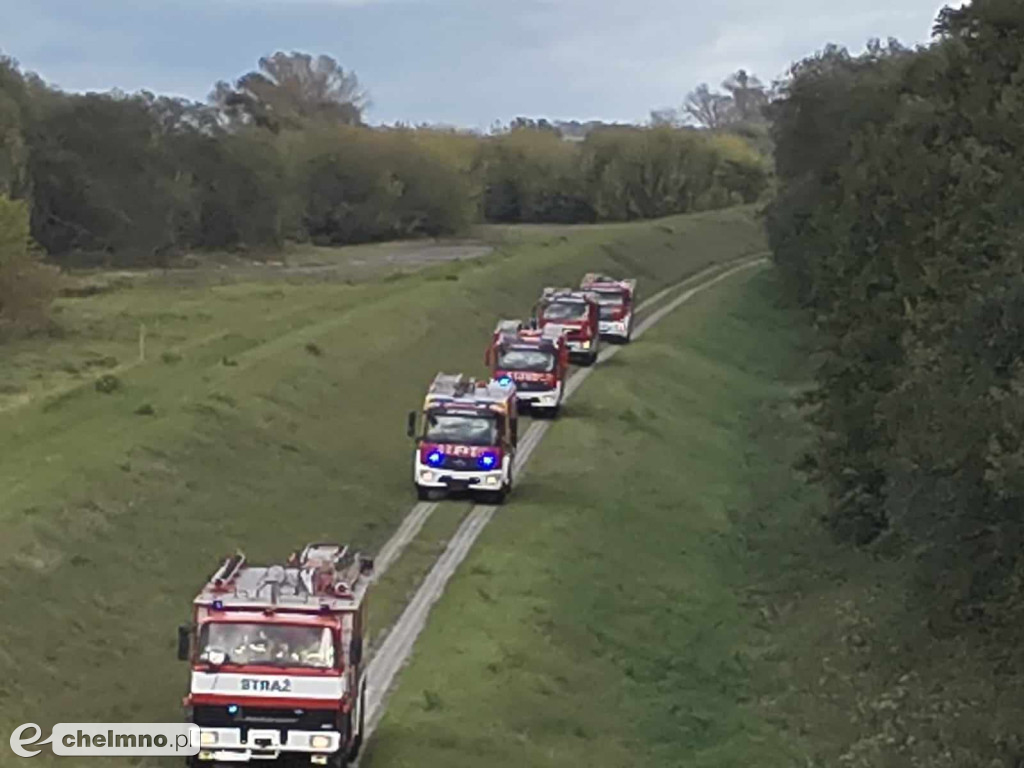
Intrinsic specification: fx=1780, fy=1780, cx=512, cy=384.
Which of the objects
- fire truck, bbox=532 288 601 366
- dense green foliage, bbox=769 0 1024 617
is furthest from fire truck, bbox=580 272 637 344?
dense green foliage, bbox=769 0 1024 617

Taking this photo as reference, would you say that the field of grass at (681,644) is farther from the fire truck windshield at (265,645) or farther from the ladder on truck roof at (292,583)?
the fire truck windshield at (265,645)

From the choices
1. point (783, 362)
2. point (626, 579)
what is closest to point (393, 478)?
point (626, 579)

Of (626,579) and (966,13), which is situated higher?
(966,13)

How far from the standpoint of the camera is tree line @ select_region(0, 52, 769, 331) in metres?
116

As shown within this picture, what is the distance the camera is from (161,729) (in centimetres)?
2564

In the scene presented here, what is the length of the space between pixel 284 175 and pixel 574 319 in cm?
6343

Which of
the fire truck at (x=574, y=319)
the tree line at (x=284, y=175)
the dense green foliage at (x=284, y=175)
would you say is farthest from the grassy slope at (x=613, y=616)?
the dense green foliage at (x=284, y=175)

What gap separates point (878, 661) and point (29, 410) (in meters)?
33.1

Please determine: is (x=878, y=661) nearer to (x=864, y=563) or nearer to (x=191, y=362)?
(x=864, y=563)

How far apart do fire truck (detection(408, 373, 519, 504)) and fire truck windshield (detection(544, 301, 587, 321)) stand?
2797cm

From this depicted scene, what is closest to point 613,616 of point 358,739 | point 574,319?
point 358,739

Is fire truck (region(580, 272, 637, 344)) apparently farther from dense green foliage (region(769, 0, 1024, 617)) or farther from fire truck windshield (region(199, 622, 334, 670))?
fire truck windshield (region(199, 622, 334, 670))

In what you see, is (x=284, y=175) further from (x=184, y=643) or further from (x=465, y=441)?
(x=184, y=643)

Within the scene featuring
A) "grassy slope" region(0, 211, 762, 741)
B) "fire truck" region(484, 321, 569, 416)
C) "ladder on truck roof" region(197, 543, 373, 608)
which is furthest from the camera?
"fire truck" region(484, 321, 569, 416)
